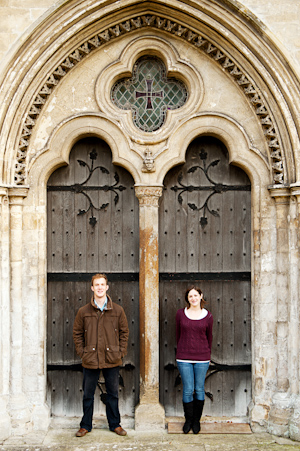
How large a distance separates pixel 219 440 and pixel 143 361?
1003 millimetres

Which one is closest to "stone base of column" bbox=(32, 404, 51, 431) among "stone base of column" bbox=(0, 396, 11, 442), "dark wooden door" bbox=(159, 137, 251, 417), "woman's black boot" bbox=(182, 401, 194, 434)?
"stone base of column" bbox=(0, 396, 11, 442)

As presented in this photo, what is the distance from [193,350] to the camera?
4.64 metres

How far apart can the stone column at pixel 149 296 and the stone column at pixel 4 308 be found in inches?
49.3

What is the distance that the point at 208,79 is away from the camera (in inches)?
195

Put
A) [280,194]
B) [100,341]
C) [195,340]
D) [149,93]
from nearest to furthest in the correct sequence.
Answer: [100,341]
[195,340]
[280,194]
[149,93]

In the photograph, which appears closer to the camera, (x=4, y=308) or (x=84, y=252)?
(x=4, y=308)

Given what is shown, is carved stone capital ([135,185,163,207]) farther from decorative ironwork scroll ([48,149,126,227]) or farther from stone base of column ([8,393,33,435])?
stone base of column ([8,393,33,435])

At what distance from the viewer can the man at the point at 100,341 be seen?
4.54m

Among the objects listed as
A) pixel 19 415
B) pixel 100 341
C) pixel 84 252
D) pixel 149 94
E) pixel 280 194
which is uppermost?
pixel 149 94

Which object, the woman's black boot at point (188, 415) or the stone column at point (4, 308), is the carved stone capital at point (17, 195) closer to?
the stone column at point (4, 308)

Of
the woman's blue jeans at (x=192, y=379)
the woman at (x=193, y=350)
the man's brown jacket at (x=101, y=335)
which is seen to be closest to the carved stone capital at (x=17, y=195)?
the man's brown jacket at (x=101, y=335)

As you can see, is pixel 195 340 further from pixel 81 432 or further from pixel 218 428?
pixel 81 432

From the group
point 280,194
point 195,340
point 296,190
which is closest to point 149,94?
point 280,194

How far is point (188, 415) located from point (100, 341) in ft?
3.65
